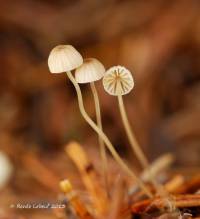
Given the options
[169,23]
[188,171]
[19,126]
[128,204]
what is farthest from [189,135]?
[128,204]

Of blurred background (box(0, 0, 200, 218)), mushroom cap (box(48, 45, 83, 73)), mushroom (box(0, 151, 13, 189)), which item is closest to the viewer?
mushroom cap (box(48, 45, 83, 73))

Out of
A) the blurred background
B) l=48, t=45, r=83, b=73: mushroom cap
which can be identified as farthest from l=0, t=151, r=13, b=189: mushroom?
l=48, t=45, r=83, b=73: mushroom cap

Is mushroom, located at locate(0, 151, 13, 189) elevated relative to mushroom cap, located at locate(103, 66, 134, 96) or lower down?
elevated

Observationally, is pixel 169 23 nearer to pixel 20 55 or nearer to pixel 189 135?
pixel 189 135

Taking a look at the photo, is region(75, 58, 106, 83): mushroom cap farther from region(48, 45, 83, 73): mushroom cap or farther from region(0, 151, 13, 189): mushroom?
region(0, 151, 13, 189): mushroom

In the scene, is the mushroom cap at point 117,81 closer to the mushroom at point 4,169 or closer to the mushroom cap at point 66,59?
the mushroom cap at point 66,59

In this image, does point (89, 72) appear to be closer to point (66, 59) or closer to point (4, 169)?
point (66, 59)
